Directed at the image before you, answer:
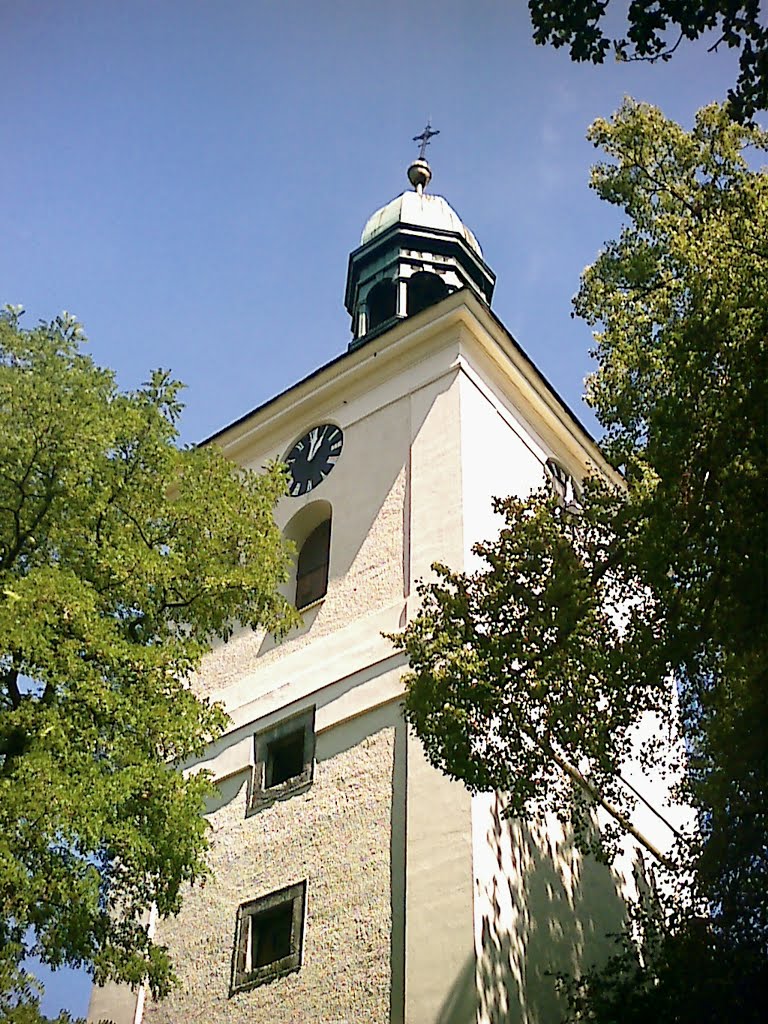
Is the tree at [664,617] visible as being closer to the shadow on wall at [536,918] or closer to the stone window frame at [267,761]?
the shadow on wall at [536,918]

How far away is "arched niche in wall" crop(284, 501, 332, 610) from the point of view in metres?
19.3

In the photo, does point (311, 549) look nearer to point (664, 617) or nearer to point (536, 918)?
point (536, 918)

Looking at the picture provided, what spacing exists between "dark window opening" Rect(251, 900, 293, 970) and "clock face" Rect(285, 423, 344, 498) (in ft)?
23.9

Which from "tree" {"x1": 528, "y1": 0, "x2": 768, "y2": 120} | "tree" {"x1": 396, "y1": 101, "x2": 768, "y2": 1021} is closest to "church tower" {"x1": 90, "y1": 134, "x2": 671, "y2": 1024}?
"tree" {"x1": 396, "y1": 101, "x2": 768, "y2": 1021}

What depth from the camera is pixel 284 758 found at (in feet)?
56.5

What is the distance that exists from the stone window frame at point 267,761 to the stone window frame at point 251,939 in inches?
54.4

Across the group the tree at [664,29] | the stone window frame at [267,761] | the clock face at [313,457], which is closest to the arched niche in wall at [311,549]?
the clock face at [313,457]

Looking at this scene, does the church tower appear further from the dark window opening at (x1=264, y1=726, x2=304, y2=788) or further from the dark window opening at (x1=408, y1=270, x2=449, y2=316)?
the dark window opening at (x1=408, y1=270, x2=449, y2=316)

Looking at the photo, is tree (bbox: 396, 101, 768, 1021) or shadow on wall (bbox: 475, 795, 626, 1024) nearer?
tree (bbox: 396, 101, 768, 1021)

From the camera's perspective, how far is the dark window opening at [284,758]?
16.9 meters

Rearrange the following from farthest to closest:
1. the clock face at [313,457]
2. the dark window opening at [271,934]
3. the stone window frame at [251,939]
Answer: the clock face at [313,457], the dark window opening at [271,934], the stone window frame at [251,939]

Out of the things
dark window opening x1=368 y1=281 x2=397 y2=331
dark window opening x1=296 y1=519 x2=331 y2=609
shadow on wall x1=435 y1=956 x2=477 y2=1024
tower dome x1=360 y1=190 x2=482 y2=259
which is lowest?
shadow on wall x1=435 y1=956 x2=477 y2=1024

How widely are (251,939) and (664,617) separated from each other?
711cm

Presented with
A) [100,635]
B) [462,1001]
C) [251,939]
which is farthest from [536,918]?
[100,635]
